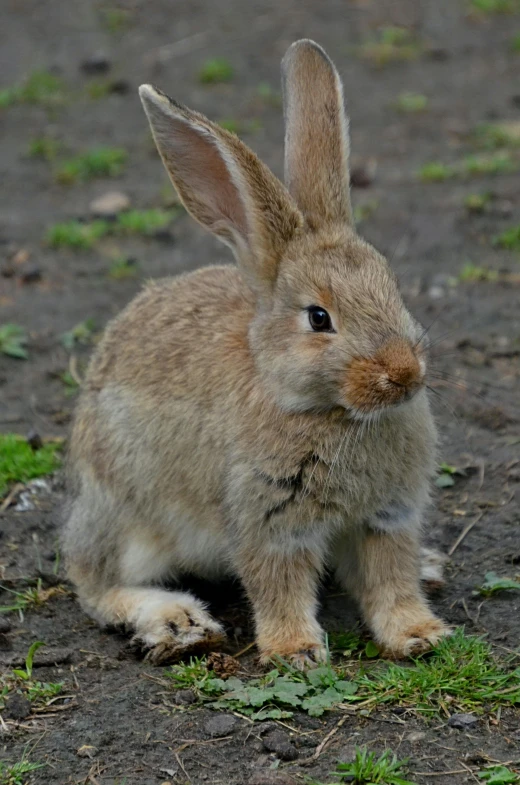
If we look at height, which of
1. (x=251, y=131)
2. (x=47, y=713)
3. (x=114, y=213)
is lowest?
(x=47, y=713)

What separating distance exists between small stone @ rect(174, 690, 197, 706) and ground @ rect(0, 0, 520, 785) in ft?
0.15

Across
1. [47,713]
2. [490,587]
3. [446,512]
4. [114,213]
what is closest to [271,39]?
[114,213]

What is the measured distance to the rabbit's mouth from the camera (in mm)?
4070

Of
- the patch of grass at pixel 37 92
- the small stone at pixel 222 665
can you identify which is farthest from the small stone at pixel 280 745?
the patch of grass at pixel 37 92

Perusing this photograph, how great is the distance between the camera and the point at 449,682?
4262 millimetres

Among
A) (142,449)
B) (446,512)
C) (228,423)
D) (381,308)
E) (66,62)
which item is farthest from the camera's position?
(66,62)

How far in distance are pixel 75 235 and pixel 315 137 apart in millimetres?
4337

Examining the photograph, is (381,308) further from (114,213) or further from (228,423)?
(114,213)

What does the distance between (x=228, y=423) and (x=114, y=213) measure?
4.93 m

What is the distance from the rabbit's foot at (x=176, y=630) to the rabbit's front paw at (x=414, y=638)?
67cm

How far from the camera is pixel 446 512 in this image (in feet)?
18.8

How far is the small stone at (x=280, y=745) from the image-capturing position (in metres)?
3.87

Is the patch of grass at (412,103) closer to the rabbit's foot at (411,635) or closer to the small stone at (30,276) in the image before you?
the small stone at (30,276)

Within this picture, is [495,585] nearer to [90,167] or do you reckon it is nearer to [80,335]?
[80,335]
